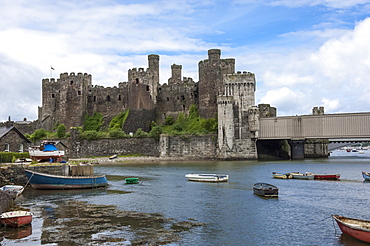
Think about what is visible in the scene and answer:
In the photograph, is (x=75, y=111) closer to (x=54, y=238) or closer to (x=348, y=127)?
(x=348, y=127)

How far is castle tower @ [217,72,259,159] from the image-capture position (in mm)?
75125

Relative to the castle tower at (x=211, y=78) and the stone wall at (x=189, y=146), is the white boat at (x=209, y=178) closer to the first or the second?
the stone wall at (x=189, y=146)

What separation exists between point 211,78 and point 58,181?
48609 mm

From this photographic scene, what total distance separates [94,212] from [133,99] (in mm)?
57562

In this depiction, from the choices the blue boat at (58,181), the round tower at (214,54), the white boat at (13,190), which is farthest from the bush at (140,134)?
the white boat at (13,190)

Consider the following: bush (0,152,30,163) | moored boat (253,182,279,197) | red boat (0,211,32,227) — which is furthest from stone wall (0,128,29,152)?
moored boat (253,182,279,197)

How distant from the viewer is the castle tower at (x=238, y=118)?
75.1 metres

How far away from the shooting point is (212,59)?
80750mm

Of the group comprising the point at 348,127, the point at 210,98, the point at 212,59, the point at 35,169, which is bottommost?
the point at 35,169

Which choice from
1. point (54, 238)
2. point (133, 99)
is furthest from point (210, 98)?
point (54, 238)

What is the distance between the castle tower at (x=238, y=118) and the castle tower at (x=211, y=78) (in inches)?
154

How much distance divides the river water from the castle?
2865cm

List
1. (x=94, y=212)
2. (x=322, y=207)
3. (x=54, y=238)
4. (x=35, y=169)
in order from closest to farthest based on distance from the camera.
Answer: (x=54, y=238) < (x=94, y=212) < (x=322, y=207) < (x=35, y=169)

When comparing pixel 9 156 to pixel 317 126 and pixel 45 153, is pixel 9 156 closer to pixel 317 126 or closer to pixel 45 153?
pixel 45 153
